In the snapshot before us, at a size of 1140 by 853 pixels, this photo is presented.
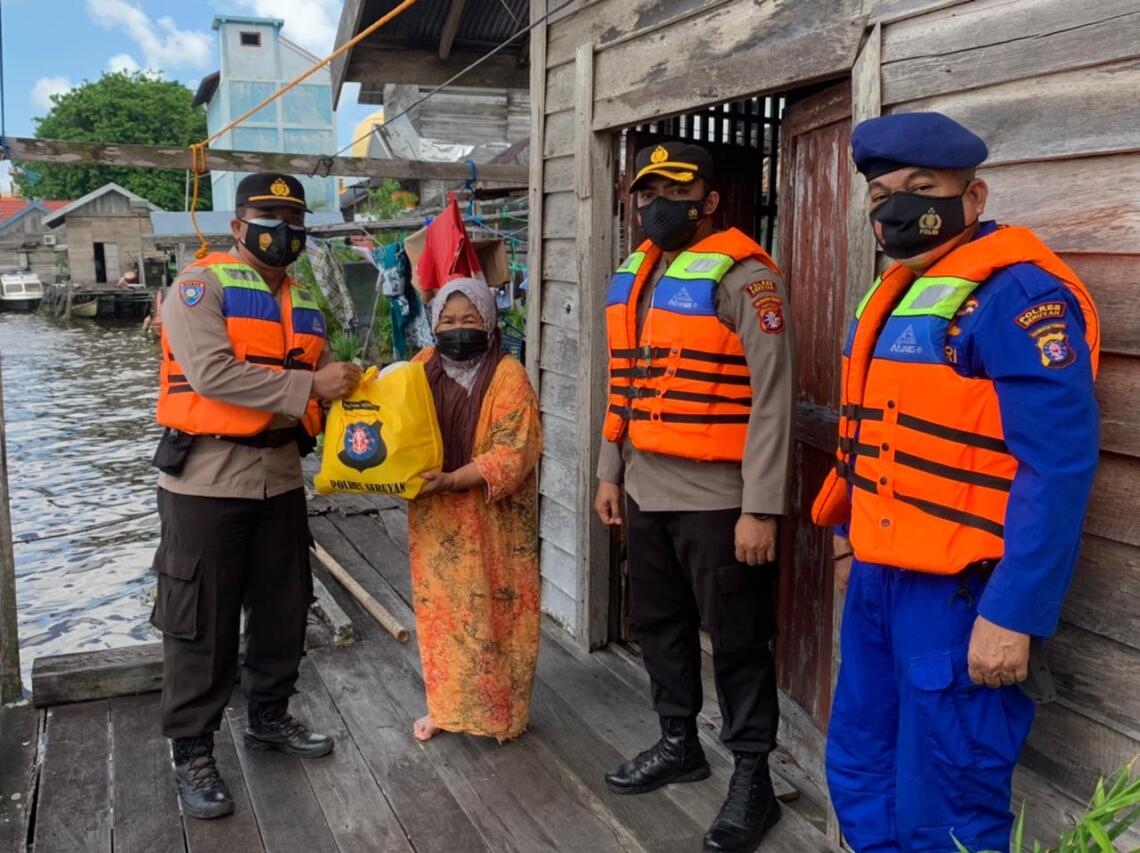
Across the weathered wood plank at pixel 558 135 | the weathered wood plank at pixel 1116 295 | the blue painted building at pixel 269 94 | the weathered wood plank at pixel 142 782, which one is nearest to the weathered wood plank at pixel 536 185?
the weathered wood plank at pixel 558 135

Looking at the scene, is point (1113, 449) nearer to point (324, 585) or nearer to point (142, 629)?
point (324, 585)

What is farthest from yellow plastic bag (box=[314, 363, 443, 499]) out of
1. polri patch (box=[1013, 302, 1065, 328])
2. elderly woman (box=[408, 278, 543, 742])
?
polri patch (box=[1013, 302, 1065, 328])

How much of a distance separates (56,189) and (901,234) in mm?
55077

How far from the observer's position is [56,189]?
1921 inches

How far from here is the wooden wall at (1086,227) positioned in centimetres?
195

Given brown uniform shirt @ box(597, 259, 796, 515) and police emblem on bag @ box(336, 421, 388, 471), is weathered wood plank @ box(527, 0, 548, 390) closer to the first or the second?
police emblem on bag @ box(336, 421, 388, 471)

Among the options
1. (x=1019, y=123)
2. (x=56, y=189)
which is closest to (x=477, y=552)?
(x=1019, y=123)

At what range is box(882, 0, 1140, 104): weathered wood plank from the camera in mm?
1956

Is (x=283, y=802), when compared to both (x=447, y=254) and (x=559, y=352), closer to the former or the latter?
(x=559, y=352)

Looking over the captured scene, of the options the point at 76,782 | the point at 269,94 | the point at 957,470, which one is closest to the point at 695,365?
the point at 957,470

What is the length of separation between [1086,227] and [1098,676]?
37.5 inches

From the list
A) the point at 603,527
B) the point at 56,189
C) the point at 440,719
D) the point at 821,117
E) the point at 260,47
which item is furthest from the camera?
the point at 56,189

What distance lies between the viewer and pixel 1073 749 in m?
2.12

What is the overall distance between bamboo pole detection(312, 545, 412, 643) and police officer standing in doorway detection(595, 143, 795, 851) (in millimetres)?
1763
